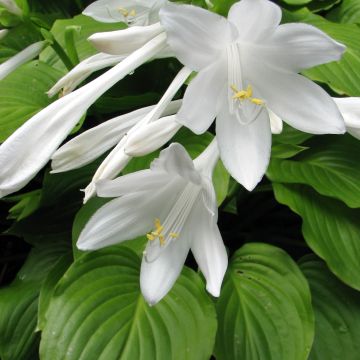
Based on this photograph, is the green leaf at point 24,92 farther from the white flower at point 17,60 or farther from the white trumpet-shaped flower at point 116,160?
the white trumpet-shaped flower at point 116,160

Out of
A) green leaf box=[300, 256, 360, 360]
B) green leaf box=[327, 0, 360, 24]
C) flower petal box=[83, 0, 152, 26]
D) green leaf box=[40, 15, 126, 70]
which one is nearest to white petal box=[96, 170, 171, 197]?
flower petal box=[83, 0, 152, 26]

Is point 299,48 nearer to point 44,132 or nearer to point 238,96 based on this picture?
point 238,96

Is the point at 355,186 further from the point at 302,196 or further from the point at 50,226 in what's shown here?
the point at 50,226

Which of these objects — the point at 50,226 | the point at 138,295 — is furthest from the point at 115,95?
the point at 138,295

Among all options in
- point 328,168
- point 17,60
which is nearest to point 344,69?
point 328,168

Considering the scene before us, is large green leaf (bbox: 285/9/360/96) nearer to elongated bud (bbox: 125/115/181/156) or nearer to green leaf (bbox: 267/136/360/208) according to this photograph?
green leaf (bbox: 267/136/360/208)

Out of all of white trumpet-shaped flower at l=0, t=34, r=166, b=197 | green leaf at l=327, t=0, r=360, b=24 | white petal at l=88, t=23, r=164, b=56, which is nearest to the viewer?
white trumpet-shaped flower at l=0, t=34, r=166, b=197
